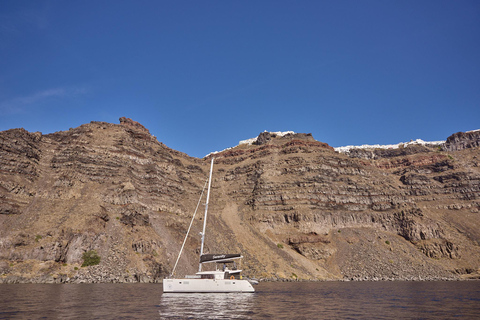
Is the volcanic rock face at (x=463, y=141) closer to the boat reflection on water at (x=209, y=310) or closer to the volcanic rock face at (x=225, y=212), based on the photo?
the volcanic rock face at (x=225, y=212)

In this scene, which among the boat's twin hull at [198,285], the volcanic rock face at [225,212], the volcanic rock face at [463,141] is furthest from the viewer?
the volcanic rock face at [463,141]

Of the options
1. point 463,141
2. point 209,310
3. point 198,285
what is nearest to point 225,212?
point 198,285

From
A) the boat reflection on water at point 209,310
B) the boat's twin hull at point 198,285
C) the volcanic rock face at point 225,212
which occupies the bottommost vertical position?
the boat reflection on water at point 209,310

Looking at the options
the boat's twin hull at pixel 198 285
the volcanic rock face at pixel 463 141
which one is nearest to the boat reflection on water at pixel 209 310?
the boat's twin hull at pixel 198 285

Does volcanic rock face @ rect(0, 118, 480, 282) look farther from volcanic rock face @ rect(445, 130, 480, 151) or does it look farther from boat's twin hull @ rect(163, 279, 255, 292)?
volcanic rock face @ rect(445, 130, 480, 151)

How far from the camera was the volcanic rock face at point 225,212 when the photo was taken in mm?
66875

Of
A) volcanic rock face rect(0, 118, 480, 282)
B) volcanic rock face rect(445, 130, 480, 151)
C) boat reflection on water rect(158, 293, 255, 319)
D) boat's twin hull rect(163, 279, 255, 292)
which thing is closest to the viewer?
boat reflection on water rect(158, 293, 255, 319)

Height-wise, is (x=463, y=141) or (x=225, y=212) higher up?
(x=463, y=141)

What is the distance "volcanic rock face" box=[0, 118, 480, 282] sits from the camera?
2633 inches

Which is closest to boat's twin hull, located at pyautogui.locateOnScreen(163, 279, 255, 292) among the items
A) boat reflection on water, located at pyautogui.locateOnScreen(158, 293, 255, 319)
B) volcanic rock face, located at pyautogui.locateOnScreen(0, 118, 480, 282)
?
boat reflection on water, located at pyautogui.locateOnScreen(158, 293, 255, 319)

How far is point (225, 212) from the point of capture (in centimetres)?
10694

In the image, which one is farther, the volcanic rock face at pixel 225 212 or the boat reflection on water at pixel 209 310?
the volcanic rock face at pixel 225 212

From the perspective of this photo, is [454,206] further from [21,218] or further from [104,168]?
[21,218]

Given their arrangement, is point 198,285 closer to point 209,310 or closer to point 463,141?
point 209,310
